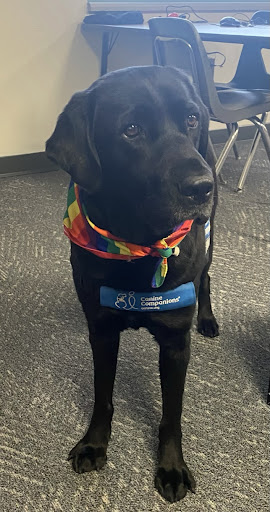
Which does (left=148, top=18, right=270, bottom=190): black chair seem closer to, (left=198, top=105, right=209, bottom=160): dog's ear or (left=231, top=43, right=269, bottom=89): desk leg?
(left=231, top=43, right=269, bottom=89): desk leg

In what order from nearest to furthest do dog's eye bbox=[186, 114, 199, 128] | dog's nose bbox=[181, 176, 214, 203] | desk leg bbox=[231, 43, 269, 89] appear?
dog's nose bbox=[181, 176, 214, 203]
dog's eye bbox=[186, 114, 199, 128]
desk leg bbox=[231, 43, 269, 89]

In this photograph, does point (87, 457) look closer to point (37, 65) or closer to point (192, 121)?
point (192, 121)

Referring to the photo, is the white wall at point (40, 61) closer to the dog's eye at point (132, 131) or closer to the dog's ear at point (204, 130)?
the dog's ear at point (204, 130)

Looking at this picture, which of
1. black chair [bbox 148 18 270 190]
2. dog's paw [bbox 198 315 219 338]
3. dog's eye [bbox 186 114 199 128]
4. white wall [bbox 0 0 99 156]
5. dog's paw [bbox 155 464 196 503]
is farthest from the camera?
white wall [bbox 0 0 99 156]

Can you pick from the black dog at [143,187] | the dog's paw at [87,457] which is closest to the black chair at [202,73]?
the black dog at [143,187]

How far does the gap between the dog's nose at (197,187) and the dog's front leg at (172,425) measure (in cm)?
34

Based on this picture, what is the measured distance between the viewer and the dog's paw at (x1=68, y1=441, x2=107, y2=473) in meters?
1.20

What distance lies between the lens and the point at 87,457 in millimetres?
1209

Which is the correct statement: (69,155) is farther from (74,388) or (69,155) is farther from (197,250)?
(74,388)

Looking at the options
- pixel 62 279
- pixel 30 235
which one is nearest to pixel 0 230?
pixel 30 235

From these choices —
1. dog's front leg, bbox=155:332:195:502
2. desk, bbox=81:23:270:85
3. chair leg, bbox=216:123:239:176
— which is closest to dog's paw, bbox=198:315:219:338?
dog's front leg, bbox=155:332:195:502

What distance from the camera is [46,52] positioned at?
307 cm

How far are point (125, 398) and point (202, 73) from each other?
1535mm

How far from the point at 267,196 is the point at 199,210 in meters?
2.09
